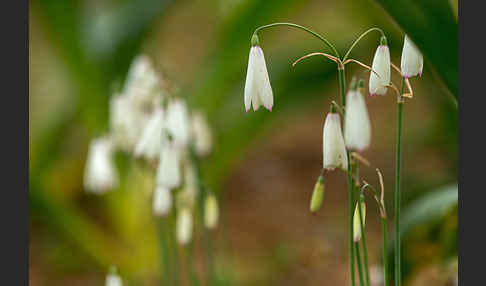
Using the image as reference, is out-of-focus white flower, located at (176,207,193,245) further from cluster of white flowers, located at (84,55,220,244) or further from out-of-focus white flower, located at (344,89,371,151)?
out-of-focus white flower, located at (344,89,371,151)

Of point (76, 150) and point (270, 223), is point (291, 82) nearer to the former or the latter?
point (270, 223)

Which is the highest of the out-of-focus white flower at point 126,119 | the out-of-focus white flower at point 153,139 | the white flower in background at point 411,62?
the white flower in background at point 411,62

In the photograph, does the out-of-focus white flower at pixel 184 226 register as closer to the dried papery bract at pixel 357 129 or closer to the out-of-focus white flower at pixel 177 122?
the out-of-focus white flower at pixel 177 122

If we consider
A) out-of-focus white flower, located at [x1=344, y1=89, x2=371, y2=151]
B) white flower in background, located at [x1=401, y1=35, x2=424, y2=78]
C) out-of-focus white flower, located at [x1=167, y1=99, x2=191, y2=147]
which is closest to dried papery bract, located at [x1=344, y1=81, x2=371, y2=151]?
out-of-focus white flower, located at [x1=344, y1=89, x2=371, y2=151]

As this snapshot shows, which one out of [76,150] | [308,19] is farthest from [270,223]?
[308,19]

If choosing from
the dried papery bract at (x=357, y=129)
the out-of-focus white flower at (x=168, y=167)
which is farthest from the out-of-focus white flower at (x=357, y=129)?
the out-of-focus white flower at (x=168, y=167)

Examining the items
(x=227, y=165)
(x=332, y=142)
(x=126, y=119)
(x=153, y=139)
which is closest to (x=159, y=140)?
(x=153, y=139)

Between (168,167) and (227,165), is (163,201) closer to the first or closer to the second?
(168,167)
